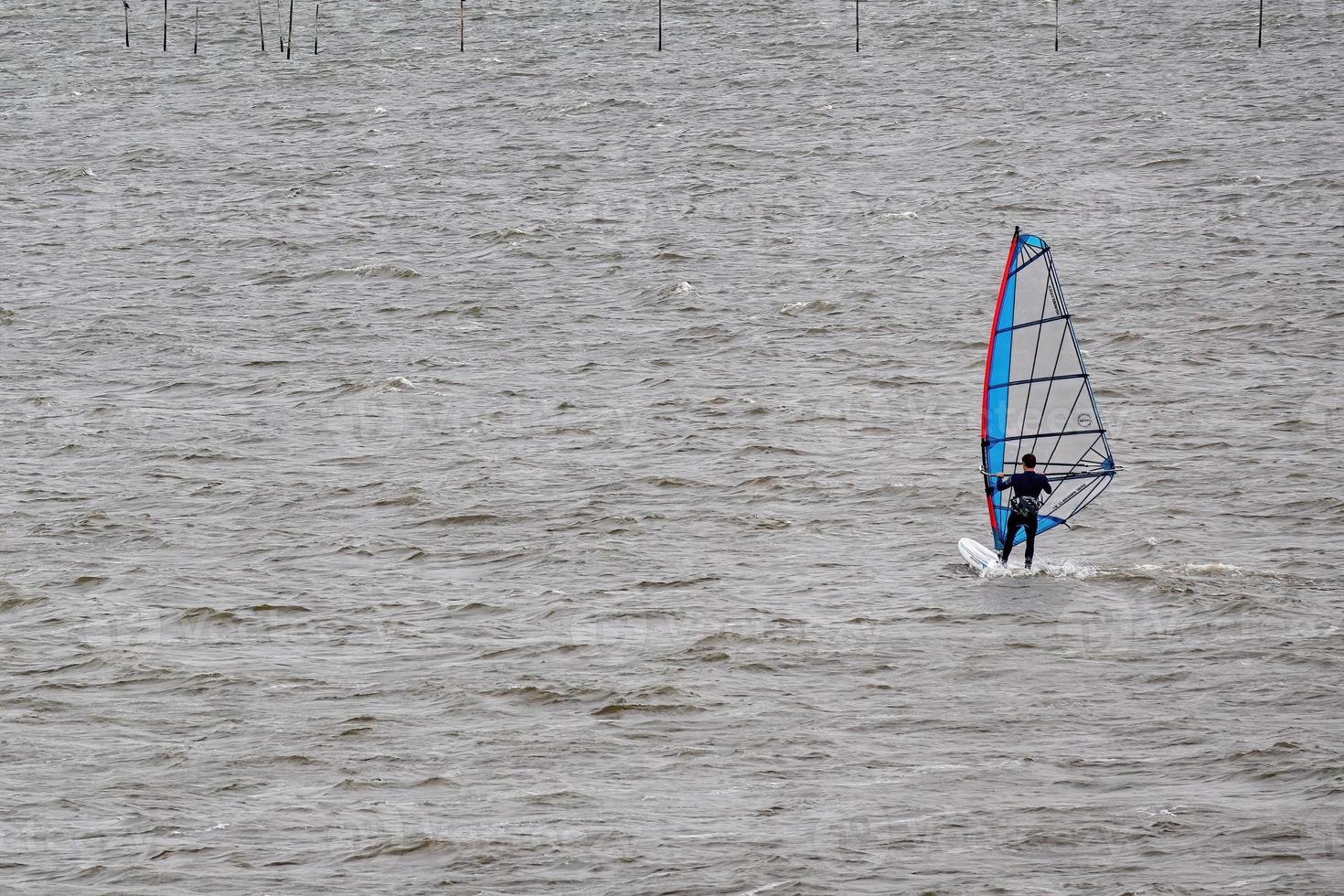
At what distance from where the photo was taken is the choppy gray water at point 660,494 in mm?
21375

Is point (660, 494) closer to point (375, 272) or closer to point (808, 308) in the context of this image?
point (808, 308)

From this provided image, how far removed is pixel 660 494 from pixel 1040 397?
808cm

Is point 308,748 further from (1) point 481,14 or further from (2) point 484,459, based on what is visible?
(1) point 481,14

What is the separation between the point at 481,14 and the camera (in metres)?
97.1

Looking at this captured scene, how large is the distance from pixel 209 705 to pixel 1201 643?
14142mm

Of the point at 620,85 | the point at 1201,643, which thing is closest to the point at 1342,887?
the point at 1201,643

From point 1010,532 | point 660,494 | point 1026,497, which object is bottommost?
point 660,494

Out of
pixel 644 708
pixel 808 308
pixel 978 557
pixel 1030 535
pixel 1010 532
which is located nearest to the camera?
pixel 644 708

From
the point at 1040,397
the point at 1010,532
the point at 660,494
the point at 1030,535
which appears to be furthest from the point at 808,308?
the point at 1010,532

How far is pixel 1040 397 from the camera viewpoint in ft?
103

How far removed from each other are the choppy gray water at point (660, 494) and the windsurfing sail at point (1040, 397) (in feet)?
4.53

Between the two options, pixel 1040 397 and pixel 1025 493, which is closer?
pixel 1025 493

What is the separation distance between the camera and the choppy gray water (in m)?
21.4

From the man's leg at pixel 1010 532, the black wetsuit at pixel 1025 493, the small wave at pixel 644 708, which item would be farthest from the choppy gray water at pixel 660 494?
the black wetsuit at pixel 1025 493
